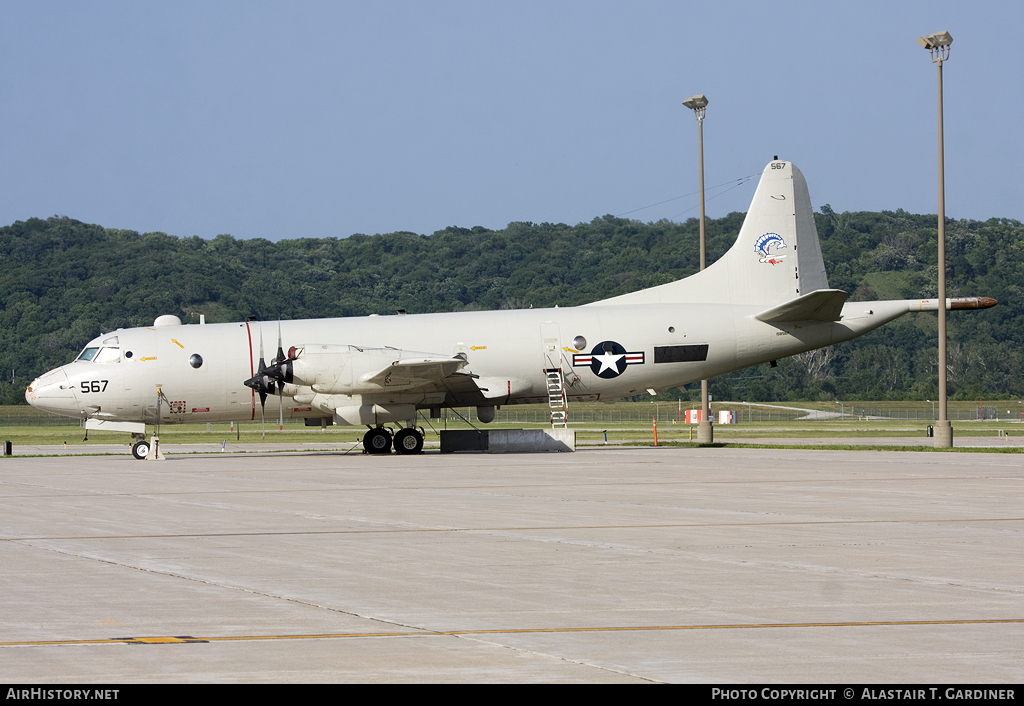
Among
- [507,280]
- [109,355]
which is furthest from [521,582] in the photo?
[507,280]

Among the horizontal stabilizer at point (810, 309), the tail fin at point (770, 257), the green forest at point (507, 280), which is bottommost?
the horizontal stabilizer at point (810, 309)

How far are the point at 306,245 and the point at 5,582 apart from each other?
18181 cm

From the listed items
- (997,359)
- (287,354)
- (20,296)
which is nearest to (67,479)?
(287,354)

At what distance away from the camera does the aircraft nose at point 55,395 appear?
34781 mm

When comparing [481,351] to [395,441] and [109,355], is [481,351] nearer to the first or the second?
[395,441]

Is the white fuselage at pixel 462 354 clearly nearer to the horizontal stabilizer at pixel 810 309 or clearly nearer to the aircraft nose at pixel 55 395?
the aircraft nose at pixel 55 395

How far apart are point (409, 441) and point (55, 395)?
35.2 feet

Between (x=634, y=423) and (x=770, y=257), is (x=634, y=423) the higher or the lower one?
the lower one

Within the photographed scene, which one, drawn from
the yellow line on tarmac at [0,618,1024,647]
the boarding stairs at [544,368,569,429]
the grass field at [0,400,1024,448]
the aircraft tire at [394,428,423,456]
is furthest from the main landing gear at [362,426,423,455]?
the yellow line on tarmac at [0,618,1024,647]

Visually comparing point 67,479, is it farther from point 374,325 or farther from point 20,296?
point 20,296

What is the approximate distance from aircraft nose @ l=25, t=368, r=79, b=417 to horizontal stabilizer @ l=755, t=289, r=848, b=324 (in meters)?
21.2

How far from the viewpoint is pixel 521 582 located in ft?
34.2

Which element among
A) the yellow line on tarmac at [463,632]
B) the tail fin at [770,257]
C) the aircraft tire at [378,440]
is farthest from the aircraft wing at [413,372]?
the yellow line on tarmac at [463,632]
